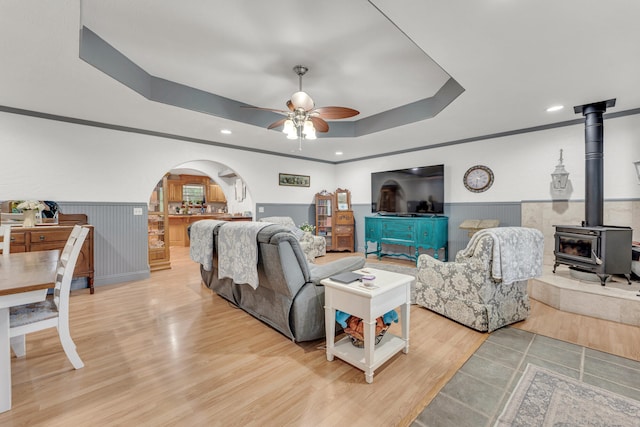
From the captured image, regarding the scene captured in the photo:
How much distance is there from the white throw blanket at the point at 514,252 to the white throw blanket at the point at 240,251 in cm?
201

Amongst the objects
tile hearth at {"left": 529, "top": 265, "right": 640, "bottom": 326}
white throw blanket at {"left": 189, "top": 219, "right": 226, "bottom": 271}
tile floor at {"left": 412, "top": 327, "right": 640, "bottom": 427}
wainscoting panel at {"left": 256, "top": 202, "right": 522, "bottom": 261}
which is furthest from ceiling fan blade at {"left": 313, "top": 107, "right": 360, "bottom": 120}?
wainscoting panel at {"left": 256, "top": 202, "right": 522, "bottom": 261}

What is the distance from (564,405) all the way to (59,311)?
10.8 ft

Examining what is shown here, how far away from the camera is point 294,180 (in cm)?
645

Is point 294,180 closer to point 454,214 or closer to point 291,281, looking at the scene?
point 454,214

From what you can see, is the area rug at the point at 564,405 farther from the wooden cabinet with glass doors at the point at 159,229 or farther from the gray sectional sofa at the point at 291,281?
the wooden cabinet with glass doors at the point at 159,229

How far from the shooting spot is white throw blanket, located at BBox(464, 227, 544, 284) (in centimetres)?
235

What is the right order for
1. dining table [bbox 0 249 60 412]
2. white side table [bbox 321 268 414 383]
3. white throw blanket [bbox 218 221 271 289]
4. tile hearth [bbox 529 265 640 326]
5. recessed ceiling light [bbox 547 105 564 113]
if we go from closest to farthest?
1. dining table [bbox 0 249 60 412]
2. white side table [bbox 321 268 414 383]
3. white throw blanket [bbox 218 221 271 289]
4. tile hearth [bbox 529 265 640 326]
5. recessed ceiling light [bbox 547 105 564 113]

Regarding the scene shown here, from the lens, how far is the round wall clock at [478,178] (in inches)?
188

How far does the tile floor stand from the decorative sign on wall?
4.87m

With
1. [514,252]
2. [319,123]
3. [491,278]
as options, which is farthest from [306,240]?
[514,252]

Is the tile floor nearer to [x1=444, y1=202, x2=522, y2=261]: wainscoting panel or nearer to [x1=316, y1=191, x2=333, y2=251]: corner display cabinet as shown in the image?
[x1=444, y1=202, x2=522, y2=261]: wainscoting panel

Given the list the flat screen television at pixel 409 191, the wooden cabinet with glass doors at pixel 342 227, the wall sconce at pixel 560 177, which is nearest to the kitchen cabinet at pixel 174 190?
the wooden cabinet with glass doors at pixel 342 227

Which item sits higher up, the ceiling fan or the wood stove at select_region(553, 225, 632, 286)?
the ceiling fan

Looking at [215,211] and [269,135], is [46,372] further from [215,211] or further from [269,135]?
[215,211]
